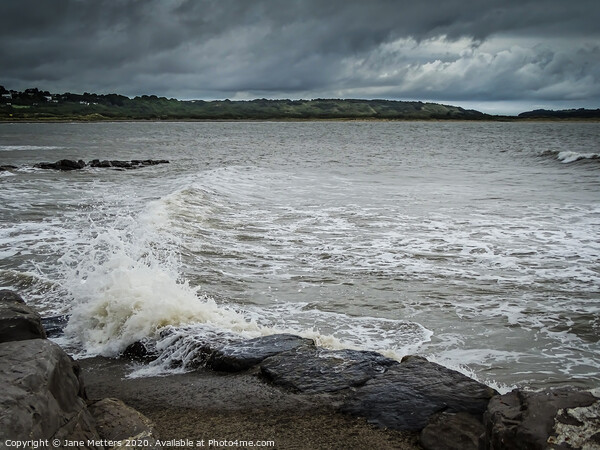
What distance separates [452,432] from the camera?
14.8ft

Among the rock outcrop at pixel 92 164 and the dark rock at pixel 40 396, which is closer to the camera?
the dark rock at pixel 40 396

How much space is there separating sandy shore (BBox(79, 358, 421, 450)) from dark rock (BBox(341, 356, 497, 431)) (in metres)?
0.15

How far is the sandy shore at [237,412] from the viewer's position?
4.57m

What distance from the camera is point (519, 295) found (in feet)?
30.1

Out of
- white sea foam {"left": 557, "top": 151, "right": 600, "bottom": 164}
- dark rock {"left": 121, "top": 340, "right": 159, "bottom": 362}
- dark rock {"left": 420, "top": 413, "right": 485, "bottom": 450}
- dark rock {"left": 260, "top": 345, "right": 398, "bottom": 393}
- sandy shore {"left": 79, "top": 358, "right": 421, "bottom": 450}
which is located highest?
white sea foam {"left": 557, "top": 151, "right": 600, "bottom": 164}

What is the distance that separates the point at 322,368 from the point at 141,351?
243 cm

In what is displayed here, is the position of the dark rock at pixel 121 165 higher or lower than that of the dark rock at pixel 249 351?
higher

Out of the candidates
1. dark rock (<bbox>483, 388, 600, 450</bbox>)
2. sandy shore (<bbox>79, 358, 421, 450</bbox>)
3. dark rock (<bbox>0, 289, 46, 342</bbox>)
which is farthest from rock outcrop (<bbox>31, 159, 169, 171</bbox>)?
dark rock (<bbox>483, 388, 600, 450</bbox>)

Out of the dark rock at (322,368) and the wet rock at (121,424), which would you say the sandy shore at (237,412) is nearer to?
the dark rock at (322,368)

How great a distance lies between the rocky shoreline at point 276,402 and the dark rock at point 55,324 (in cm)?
116

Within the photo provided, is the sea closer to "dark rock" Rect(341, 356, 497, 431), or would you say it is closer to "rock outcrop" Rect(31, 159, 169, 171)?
"dark rock" Rect(341, 356, 497, 431)

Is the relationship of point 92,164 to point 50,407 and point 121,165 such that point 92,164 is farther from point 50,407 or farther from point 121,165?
point 50,407

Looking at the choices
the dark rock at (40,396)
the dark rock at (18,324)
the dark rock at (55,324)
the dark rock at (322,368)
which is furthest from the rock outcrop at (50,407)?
the dark rock at (55,324)

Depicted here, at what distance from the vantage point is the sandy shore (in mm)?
4570
